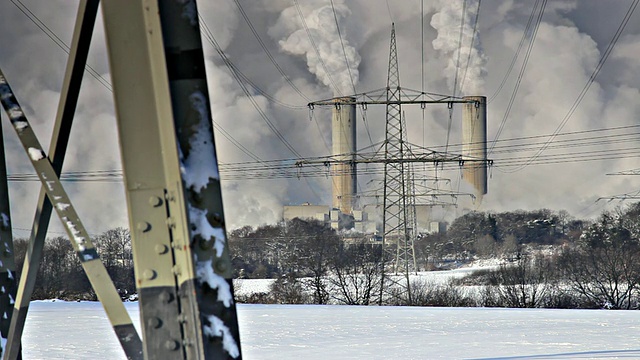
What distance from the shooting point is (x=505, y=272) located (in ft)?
119

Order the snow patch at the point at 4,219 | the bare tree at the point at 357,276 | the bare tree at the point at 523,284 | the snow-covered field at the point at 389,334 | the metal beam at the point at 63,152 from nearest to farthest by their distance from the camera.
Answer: the metal beam at the point at 63,152
the snow patch at the point at 4,219
the snow-covered field at the point at 389,334
the bare tree at the point at 523,284
the bare tree at the point at 357,276

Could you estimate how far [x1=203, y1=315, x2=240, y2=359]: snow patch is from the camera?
1.55 m

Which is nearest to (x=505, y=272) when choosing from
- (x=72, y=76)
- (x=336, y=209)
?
(x=336, y=209)

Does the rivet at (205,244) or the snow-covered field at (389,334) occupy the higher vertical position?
the rivet at (205,244)

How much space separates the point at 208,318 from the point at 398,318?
50.7 ft

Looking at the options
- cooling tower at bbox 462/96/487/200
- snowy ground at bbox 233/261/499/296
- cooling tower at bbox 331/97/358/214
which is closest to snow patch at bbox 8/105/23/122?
snowy ground at bbox 233/261/499/296

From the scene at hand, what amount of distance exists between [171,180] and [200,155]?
0.08m

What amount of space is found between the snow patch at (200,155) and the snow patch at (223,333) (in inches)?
10.8

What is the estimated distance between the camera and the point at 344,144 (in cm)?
5053

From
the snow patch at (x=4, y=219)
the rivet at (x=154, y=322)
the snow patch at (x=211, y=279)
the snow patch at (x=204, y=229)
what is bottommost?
the rivet at (x=154, y=322)

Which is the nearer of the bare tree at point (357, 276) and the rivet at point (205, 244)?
the rivet at point (205, 244)

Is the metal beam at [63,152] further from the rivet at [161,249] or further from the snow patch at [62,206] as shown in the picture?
the rivet at [161,249]

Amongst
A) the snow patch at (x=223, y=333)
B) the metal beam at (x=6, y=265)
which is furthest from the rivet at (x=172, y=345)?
the metal beam at (x=6, y=265)

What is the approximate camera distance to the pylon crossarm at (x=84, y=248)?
238cm
